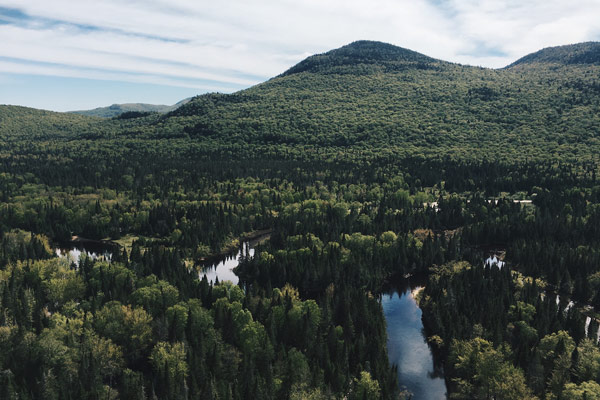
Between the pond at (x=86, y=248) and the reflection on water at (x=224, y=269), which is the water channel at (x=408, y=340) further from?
the pond at (x=86, y=248)

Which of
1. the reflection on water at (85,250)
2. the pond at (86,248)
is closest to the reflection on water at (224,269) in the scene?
the pond at (86,248)

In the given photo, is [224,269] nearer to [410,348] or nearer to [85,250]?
[85,250]

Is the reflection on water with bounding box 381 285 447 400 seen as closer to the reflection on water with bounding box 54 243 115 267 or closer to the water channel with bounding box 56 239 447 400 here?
the water channel with bounding box 56 239 447 400

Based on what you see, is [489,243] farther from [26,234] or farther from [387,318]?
[26,234]

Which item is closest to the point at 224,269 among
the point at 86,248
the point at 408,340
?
the point at 86,248

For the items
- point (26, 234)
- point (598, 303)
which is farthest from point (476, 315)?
point (26, 234)

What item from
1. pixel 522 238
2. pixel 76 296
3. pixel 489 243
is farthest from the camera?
pixel 489 243
